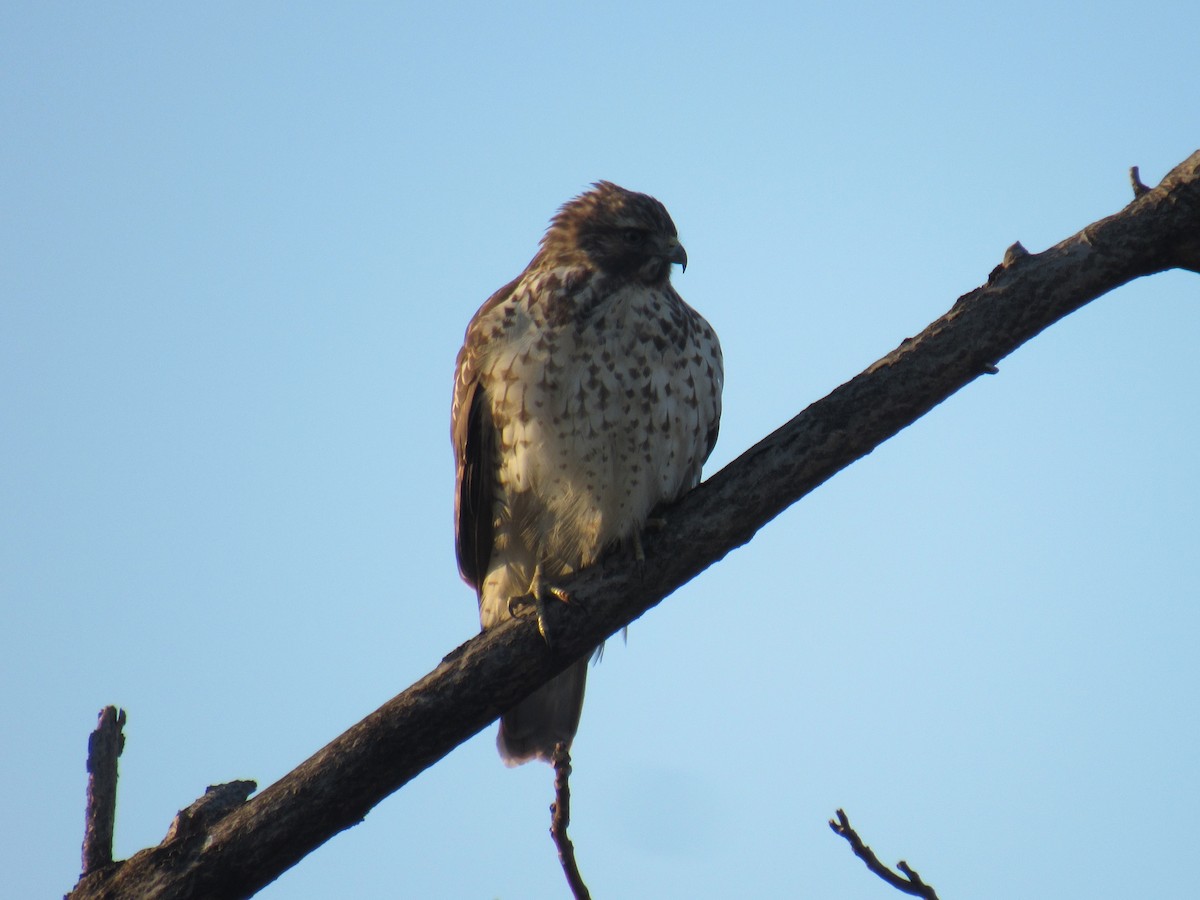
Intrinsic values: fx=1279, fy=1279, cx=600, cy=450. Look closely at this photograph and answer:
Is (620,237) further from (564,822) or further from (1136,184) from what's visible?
(564,822)

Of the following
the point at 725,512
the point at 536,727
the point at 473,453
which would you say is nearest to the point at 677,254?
the point at 473,453

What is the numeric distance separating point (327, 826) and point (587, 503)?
5.61 ft

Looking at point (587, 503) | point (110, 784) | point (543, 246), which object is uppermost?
point (543, 246)

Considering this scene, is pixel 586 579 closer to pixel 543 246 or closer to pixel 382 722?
pixel 382 722

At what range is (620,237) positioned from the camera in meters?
5.93

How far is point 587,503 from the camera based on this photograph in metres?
5.14

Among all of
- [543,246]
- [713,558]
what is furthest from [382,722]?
[543,246]

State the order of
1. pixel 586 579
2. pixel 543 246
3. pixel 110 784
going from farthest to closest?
pixel 543 246 < pixel 586 579 < pixel 110 784

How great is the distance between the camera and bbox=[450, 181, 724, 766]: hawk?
5.14 m

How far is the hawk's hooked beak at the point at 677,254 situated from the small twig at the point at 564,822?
3.03 meters

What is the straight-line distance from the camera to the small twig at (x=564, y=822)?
308 centimetres

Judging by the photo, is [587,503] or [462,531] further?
[462,531]

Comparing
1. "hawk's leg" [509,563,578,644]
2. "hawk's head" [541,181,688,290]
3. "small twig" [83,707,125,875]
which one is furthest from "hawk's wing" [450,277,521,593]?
"small twig" [83,707,125,875]

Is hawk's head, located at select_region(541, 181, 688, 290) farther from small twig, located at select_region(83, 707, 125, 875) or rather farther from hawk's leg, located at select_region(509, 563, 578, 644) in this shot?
small twig, located at select_region(83, 707, 125, 875)
